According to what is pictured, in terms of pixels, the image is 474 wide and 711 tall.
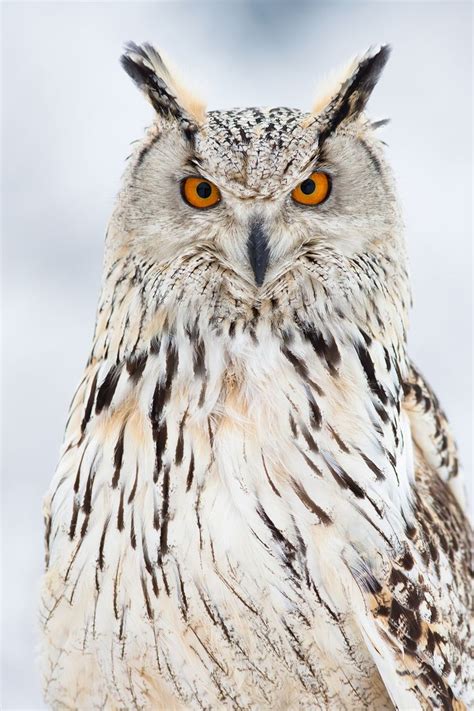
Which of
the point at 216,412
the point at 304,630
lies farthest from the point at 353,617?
the point at 216,412

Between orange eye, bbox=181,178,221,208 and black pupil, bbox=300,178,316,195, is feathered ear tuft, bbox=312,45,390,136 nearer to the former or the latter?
black pupil, bbox=300,178,316,195

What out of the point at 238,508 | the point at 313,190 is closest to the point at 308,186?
the point at 313,190

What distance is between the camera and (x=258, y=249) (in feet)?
5.28

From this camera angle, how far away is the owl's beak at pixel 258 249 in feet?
5.29

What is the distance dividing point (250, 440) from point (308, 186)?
432mm

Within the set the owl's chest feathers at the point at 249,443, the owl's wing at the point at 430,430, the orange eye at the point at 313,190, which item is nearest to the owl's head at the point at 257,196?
the orange eye at the point at 313,190

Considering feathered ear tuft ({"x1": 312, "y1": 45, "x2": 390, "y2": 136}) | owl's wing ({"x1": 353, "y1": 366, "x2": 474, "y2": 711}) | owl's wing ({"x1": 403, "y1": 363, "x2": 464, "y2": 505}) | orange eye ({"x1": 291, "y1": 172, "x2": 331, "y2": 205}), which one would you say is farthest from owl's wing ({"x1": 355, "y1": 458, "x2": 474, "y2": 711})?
feathered ear tuft ({"x1": 312, "y1": 45, "x2": 390, "y2": 136})

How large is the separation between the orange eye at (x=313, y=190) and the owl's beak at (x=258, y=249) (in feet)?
0.31

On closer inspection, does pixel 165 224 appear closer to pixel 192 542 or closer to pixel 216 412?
pixel 216 412

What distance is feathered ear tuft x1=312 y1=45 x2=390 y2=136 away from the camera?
172cm

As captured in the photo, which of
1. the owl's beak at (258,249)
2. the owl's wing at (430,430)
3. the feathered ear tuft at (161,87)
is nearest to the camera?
the owl's beak at (258,249)

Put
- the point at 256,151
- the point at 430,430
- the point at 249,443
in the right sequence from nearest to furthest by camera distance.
Answer: 1. the point at 256,151
2. the point at 249,443
3. the point at 430,430

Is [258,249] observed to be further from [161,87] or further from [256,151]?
[161,87]

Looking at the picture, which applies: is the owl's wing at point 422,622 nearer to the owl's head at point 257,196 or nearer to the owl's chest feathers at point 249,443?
the owl's chest feathers at point 249,443
